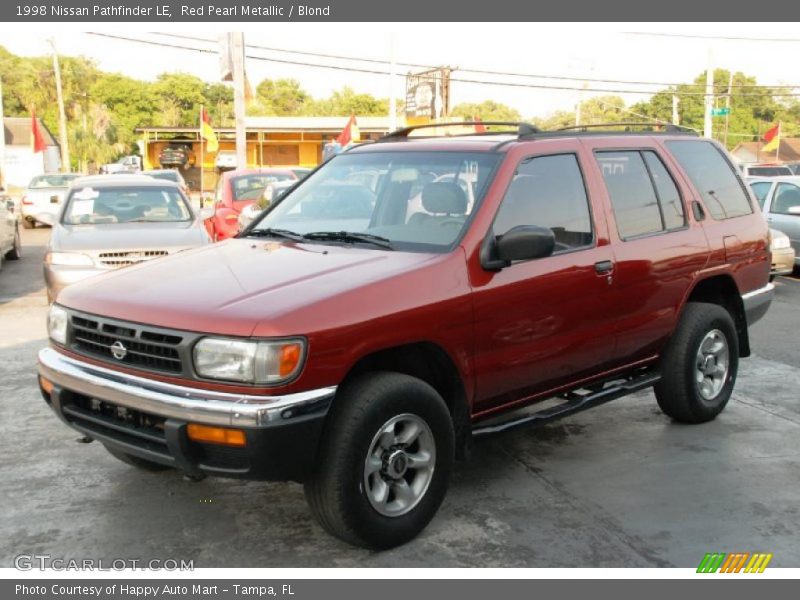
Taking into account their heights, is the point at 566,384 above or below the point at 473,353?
below

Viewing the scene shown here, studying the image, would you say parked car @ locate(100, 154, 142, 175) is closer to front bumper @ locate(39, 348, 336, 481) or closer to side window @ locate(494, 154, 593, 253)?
side window @ locate(494, 154, 593, 253)

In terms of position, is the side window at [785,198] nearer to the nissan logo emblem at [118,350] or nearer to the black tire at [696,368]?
the black tire at [696,368]

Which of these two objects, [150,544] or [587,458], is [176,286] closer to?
[150,544]

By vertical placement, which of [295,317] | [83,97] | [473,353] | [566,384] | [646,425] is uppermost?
[83,97]

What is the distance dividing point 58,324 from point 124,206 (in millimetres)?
6175

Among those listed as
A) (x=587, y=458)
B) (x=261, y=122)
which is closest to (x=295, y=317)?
(x=587, y=458)

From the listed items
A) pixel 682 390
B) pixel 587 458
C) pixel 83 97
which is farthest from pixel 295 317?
pixel 83 97

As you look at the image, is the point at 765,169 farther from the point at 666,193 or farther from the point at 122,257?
the point at 666,193

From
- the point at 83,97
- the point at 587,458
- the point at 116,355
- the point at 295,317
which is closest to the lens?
the point at 295,317

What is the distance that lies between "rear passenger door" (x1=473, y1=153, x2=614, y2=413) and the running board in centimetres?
12

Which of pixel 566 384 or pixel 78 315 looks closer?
pixel 78 315

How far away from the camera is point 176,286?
395 centimetres

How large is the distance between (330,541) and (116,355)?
1312mm

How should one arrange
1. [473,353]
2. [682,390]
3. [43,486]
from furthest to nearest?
[682,390], [43,486], [473,353]
